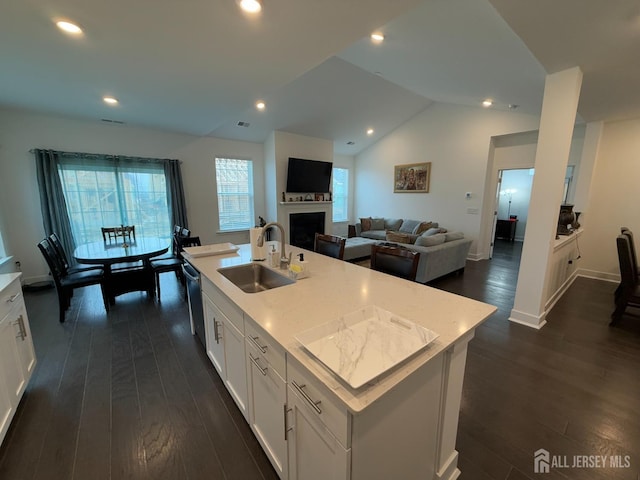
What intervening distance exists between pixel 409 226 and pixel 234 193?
4.41m

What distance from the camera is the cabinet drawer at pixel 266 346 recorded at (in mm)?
1073

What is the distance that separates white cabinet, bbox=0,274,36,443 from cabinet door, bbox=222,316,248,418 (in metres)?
1.24

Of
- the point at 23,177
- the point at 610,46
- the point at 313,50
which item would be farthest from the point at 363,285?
the point at 23,177

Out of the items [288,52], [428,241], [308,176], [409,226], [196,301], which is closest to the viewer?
[288,52]

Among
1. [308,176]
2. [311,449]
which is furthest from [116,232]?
[311,449]

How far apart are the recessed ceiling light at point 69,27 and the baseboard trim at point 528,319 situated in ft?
15.7

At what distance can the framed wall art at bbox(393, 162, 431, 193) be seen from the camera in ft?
21.3

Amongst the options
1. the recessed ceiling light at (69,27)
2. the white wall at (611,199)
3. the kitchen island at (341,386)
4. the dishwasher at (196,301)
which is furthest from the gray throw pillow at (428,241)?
the recessed ceiling light at (69,27)

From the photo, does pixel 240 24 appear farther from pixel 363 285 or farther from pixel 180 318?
pixel 180 318

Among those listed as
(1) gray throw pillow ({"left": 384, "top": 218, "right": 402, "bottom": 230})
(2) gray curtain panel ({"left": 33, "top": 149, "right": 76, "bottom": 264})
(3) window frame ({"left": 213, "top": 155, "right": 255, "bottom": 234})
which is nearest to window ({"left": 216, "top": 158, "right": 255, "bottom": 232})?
(3) window frame ({"left": 213, "top": 155, "right": 255, "bottom": 234})

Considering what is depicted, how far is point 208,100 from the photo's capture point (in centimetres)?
324

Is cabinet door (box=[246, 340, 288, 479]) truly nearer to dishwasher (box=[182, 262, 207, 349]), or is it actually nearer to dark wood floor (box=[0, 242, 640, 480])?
dark wood floor (box=[0, 242, 640, 480])

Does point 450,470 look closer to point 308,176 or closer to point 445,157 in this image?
point 308,176

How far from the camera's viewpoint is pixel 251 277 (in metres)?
2.19
